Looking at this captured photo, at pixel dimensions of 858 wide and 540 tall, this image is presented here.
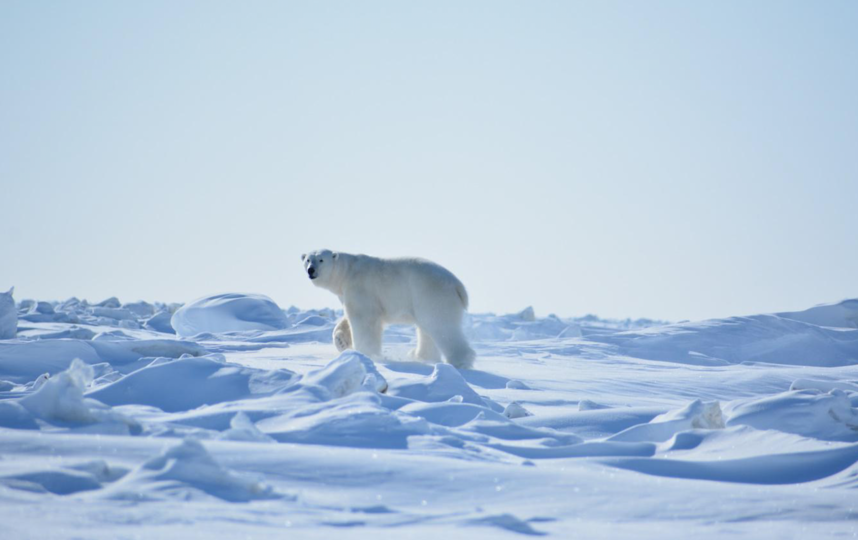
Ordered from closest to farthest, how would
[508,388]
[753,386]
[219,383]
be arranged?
[219,383] < [508,388] < [753,386]

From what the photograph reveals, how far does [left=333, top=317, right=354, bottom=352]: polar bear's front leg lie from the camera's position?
7618mm

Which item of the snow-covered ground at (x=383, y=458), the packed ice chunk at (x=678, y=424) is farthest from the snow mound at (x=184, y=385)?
the packed ice chunk at (x=678, y=424)

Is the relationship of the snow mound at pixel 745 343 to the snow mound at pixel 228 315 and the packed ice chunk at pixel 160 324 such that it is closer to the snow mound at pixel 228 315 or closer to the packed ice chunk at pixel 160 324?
the snow mound at pixel 228 315

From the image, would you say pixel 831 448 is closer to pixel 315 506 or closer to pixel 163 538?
pixel 315 506

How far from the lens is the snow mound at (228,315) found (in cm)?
1051

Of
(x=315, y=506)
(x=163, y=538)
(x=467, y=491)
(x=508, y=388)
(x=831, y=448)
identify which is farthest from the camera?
(x=508, y=388)

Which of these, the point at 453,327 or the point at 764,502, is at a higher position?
the point at 453,327

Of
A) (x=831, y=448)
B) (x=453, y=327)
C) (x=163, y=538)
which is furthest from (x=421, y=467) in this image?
(x=453, y=327)

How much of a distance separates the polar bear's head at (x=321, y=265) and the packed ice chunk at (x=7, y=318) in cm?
262

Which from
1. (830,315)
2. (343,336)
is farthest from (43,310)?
(830,315)

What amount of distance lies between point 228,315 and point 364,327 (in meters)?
3.93

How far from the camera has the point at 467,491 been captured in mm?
2453

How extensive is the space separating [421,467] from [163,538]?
92 centimetres

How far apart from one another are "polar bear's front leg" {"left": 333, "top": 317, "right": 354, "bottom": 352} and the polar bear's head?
0.46 m
